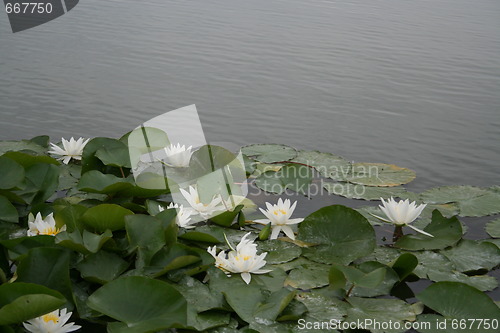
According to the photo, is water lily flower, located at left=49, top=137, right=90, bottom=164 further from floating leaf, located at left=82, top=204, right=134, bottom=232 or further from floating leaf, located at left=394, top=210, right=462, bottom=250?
floating leaf, located at left=394, top=210, right=462, bottom=250

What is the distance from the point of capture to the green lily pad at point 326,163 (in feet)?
8.72

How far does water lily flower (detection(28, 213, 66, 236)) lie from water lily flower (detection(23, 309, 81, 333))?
1.23 feet

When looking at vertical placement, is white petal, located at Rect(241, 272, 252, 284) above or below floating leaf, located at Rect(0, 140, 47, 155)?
below

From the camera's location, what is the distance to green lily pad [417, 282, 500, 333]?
157 centimetres

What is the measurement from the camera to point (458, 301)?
1.60m

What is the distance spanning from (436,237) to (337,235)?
369 mm

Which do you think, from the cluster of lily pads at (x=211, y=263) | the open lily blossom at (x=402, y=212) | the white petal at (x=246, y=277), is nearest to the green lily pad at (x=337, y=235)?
the cluster of lily pads at (x=211, y=263)

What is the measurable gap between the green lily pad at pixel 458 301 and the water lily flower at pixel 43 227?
111 centimetres

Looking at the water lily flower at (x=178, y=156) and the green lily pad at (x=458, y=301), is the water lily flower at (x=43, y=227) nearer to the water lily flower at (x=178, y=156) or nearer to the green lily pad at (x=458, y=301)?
the water lily flower at (x=178, y=156)

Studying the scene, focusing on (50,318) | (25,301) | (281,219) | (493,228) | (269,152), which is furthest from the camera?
(269,152)

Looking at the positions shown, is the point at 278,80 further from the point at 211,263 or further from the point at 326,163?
the point at 211,263

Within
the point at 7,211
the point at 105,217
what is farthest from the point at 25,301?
the point at 7,211

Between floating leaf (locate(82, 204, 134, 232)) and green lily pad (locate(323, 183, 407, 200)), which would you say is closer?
floating leaf (locate(82, 204, 134, 232))

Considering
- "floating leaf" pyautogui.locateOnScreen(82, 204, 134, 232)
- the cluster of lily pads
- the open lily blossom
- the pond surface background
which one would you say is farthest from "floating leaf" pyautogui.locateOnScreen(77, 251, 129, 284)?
the pond surface background
